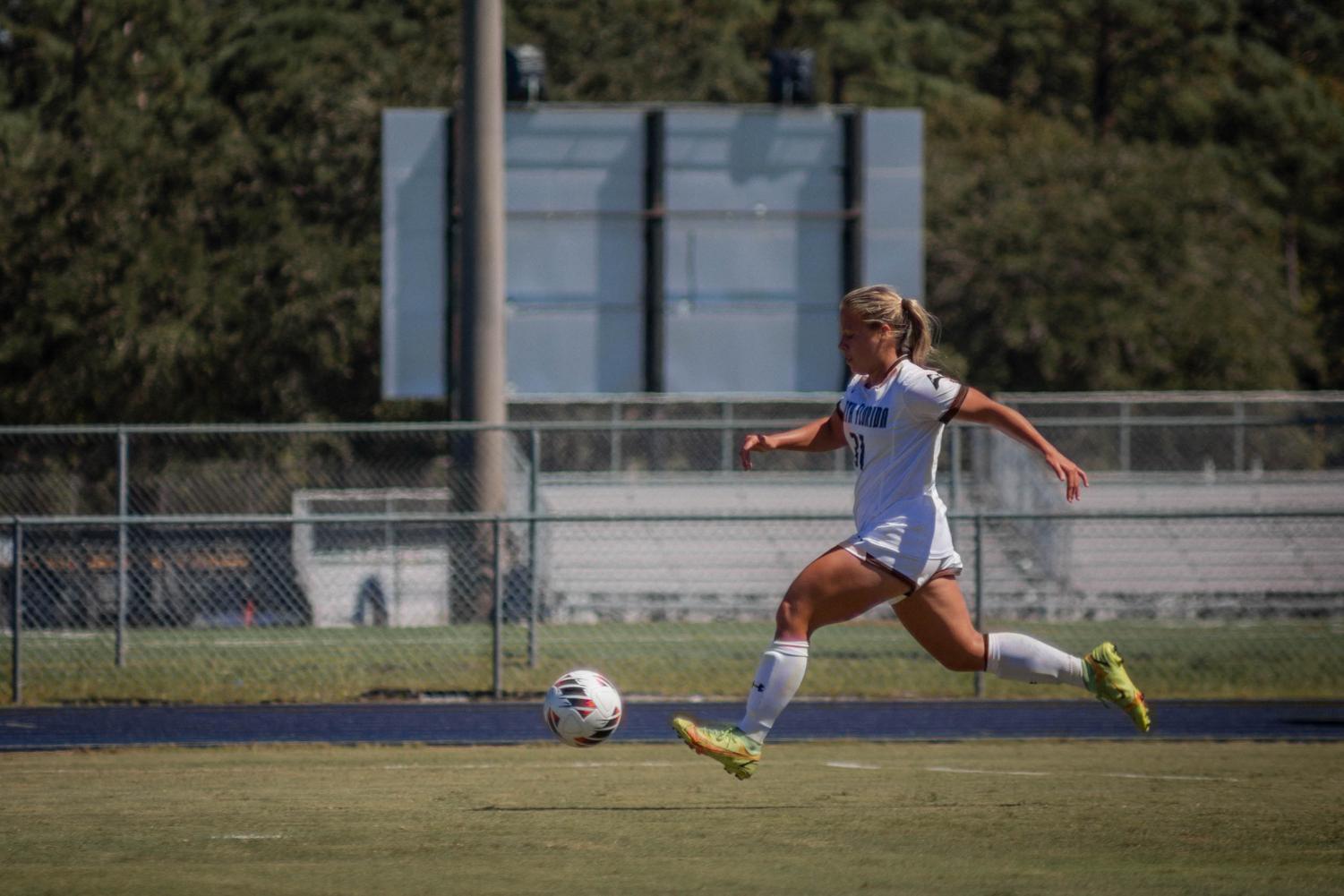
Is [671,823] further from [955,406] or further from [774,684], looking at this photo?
[955,406]

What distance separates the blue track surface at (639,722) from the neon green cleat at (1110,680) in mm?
3712

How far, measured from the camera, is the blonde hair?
24.8 ft

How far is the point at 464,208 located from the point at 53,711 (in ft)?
25.4

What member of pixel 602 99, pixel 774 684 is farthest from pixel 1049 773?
pixel 602 99

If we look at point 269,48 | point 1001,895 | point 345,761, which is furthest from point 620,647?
point 269,48

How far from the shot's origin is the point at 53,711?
1307 cm

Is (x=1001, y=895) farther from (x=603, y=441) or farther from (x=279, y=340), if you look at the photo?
(x=279, y=340)

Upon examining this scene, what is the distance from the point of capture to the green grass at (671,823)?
630 centimetres

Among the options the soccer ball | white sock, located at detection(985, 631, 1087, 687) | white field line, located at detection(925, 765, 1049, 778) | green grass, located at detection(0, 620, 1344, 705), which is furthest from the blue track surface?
white sock, located at detection(985, 631, 1087, 687)

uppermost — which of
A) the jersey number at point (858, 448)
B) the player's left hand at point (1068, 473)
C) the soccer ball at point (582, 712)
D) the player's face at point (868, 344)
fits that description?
the player's face at point (868, 344)

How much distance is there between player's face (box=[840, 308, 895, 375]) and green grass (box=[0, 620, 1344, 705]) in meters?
6.88

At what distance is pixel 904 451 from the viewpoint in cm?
750

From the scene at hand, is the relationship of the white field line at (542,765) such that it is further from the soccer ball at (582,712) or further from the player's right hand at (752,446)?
the player's right hand at (752,446)

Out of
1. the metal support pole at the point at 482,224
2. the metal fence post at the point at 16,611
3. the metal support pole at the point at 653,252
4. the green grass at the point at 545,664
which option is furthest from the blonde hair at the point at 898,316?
the metal support pole at the point at 653,252
